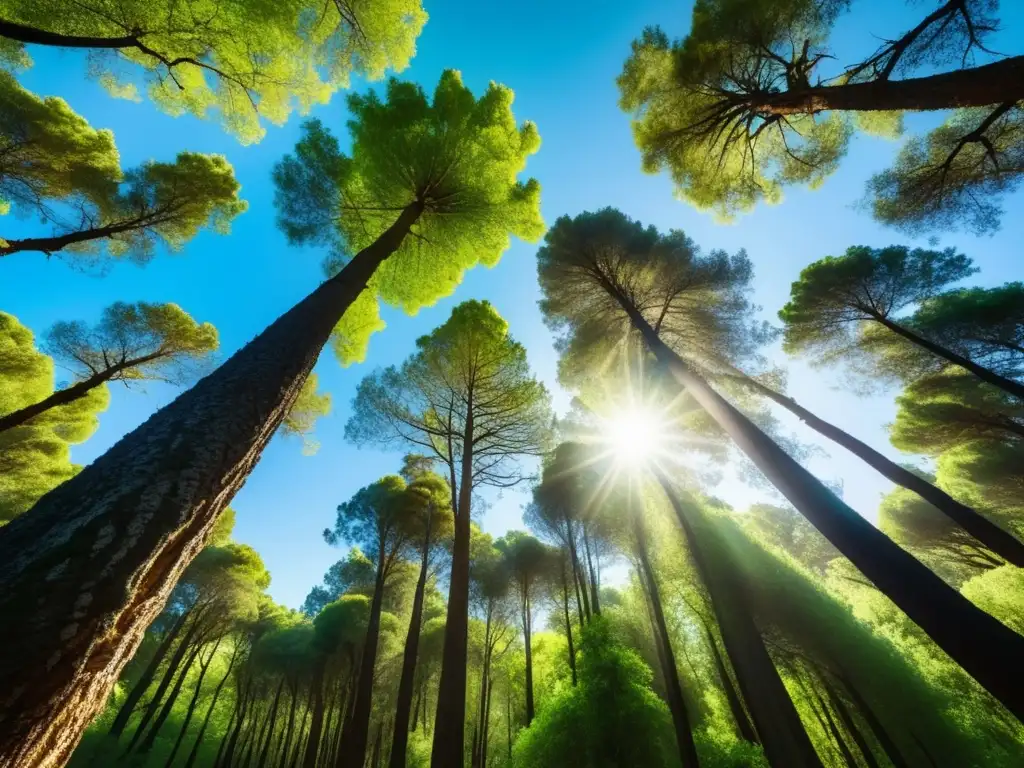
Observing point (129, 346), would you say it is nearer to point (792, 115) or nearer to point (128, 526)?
point (128, 526)

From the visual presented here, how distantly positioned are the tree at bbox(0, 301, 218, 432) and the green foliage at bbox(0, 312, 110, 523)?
0.66 m

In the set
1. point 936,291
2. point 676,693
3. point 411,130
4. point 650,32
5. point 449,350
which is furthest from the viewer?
point 936,291

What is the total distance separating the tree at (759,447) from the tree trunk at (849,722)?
26.3 feet

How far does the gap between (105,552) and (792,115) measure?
1045 cm

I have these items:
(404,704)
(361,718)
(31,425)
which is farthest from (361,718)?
(31,425)

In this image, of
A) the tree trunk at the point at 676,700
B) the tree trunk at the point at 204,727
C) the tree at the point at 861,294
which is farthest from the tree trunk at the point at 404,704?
the tree trunk at the point at 204,727

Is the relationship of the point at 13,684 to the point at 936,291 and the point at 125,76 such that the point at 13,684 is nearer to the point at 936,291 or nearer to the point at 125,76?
the point at 125,76

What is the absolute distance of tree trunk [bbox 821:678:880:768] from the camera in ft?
28.1

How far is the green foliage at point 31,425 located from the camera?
350 inches

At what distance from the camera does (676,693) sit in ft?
25.0

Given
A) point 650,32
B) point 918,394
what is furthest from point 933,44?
point 918,394

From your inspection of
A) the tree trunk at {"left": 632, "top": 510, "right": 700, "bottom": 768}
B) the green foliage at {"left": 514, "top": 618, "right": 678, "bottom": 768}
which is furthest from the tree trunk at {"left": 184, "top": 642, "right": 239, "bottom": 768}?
the tree trunk at {"left": 632, "top": 510, "right": 700, "bottom": 768}

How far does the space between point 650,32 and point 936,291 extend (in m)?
9.22

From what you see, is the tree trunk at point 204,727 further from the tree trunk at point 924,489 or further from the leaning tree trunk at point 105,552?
the tree trunk at point 924,489
